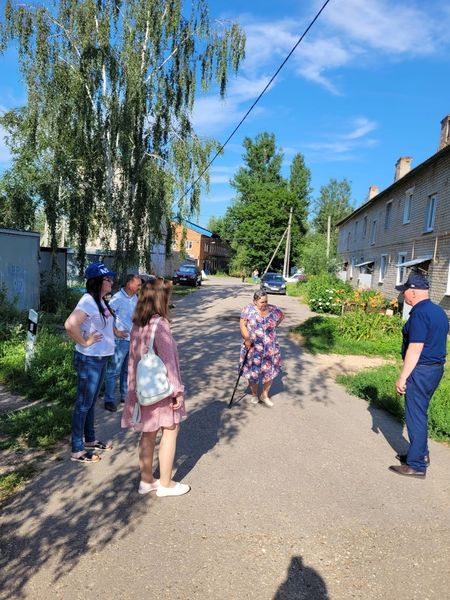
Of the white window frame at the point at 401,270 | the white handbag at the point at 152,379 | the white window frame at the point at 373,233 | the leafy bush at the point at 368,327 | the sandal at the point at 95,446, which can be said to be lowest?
the sandal at the point at 95,446

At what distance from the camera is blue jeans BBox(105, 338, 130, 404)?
5.63 m

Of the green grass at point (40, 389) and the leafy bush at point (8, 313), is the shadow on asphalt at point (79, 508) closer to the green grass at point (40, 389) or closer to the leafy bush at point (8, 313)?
the green grass at point (40, 389)

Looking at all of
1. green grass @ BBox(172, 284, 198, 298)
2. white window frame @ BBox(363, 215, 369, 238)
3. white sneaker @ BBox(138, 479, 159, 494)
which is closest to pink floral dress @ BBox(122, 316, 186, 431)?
white sneaker @ BBox(138, 479, 159, 494)

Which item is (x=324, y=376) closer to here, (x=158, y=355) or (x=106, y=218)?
(x=158, y=355)

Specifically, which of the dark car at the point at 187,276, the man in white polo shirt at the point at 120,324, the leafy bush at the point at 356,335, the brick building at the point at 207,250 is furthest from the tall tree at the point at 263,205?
the man in white polo shirt at the point at 120,324

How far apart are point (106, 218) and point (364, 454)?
13142 millimetres

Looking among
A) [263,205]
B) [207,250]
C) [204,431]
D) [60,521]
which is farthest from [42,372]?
[207,250]

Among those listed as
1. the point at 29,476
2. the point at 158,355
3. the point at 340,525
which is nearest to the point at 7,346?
the point at 29,476

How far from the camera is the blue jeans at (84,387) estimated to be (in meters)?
3.99

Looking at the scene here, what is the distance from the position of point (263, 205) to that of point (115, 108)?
144 feet

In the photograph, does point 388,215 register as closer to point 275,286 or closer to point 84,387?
point 275,286

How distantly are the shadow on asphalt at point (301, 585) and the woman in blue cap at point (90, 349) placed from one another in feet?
6.91

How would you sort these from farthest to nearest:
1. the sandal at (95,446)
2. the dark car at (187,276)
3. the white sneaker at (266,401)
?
1. the dark car at (187,276)
2. the white sneaker at (266,401)
3. the sandal at (95,446)

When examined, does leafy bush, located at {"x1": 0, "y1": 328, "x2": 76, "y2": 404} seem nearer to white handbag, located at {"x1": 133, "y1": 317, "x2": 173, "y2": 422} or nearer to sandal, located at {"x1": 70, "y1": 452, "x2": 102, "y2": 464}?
sandal, located at {"x1": 70, "y1": 452, "x2": 102, "y2": 464}
